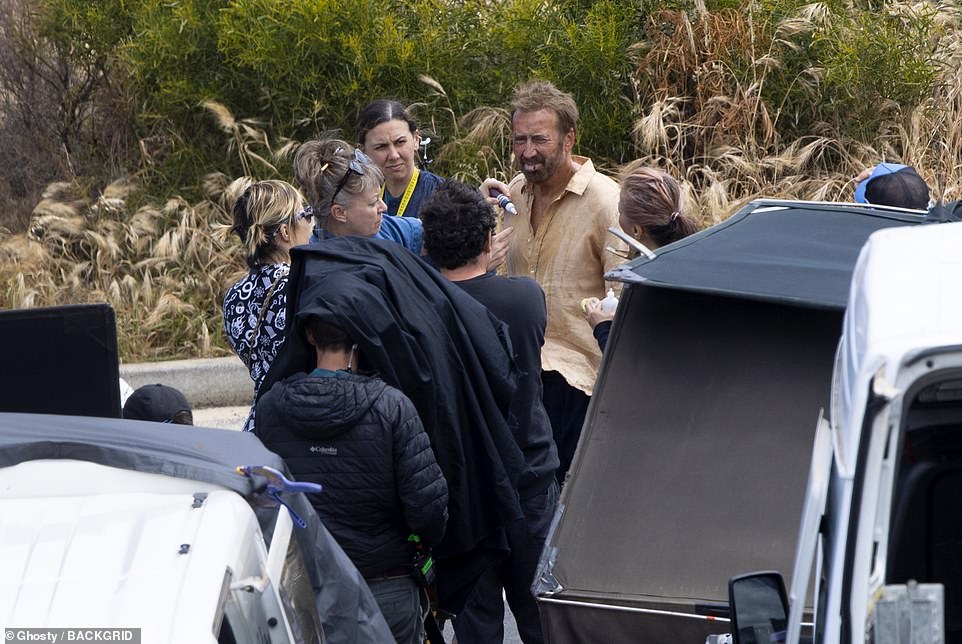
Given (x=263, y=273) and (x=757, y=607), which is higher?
(x=263, y=273)

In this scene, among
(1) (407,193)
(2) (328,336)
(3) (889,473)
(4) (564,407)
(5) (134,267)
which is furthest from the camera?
(5) (134,267)

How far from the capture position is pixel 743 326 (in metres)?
3.60

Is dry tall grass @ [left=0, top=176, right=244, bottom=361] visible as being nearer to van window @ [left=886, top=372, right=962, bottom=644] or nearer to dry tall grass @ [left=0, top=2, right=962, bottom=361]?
dry tall grass @ [left=0, top=2, right=962, bottom=361]

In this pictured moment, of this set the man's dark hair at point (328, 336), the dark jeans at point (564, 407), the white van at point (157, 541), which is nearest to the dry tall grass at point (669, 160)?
the dark jeans at point (564, 407)

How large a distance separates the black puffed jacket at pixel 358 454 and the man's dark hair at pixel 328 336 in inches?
4.4

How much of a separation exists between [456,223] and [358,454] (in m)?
0.99

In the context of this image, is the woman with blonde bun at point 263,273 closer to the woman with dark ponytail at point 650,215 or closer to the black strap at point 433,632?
the black strap at point 433,632

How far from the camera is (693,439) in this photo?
3.47 meters

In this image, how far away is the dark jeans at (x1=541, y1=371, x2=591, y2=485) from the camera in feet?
16.4

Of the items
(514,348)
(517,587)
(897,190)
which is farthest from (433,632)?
(897,190)

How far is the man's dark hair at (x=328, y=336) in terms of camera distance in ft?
12.2

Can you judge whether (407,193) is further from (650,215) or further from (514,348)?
(514,348)

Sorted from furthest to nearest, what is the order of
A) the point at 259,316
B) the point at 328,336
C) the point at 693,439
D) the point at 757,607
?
the point at 259,316 → the point at 328,336 → the point at 693,439 → the point at 757,607

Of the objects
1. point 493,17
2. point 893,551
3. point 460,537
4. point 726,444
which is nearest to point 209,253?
point 493,17
